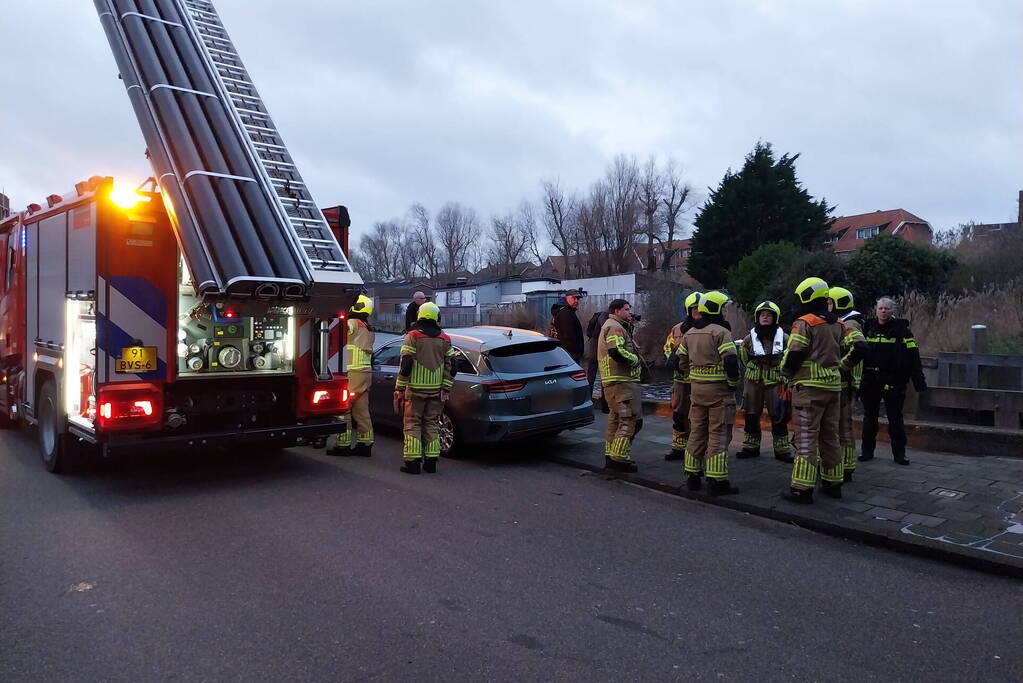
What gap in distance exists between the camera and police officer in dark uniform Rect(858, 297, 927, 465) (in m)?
7.71

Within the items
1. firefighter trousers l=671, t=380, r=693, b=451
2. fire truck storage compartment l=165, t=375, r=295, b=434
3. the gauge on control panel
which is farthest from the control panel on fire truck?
firefighter trousers l=671, t=380, r=693, b=451

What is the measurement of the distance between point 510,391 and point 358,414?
1.82 meters

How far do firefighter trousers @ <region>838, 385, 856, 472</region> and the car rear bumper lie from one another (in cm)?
283

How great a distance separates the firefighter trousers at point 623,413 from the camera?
7707mm

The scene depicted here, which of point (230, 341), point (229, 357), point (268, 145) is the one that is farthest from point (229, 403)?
point (268, 145)

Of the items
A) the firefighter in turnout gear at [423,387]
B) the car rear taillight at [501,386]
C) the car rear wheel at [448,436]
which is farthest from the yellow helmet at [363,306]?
the car rear taillight at [501,386]

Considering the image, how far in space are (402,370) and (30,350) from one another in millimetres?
4129

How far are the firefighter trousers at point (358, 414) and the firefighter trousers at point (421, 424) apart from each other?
3.12 feet

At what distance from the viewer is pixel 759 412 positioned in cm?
825

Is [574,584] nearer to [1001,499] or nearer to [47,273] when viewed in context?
[1001,499]

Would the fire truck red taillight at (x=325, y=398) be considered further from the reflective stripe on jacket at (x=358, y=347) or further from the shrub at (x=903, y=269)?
the shrub at (x=903, y=269)

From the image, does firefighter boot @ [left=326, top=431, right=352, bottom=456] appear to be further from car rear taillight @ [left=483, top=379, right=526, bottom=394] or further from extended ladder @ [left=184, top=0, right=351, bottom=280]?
extended ladder @ [left=184, top=0, right=351, bottom=280]

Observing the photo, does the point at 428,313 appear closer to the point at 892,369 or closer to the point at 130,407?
the point at 130,407

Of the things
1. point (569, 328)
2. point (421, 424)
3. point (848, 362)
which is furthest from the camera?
point (569, 328)
